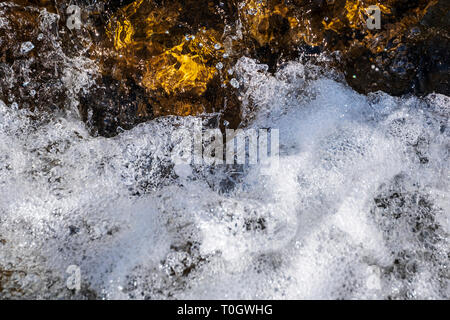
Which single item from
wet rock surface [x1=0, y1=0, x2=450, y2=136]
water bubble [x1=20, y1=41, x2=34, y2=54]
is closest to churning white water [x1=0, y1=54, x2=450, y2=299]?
wet rock surface [x1=0, y1=0, x2=450, y2=136]

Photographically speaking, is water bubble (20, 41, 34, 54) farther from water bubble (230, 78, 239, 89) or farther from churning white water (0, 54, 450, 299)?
water bubble (230, 78, 239, 89)

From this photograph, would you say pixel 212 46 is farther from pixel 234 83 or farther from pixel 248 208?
pixel 248 208

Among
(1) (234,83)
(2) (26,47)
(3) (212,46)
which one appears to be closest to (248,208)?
(1) (234,83)

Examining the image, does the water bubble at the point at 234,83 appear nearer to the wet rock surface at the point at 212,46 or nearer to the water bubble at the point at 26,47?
the wet rock surface at the point at 212,46

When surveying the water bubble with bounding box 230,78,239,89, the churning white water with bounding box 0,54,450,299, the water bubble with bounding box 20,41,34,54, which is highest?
the water bubble with bounding box 20,41,34,54

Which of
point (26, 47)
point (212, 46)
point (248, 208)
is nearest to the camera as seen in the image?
point (248, 208)

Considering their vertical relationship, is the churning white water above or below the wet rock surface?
below

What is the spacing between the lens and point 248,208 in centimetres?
141

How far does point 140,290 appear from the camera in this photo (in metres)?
1.29

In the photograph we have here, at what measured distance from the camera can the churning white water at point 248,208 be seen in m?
1.34

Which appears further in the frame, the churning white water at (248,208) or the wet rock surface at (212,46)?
the wet rock surface at (212,46)

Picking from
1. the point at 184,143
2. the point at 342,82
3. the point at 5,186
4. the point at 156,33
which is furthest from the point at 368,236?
the point at 5,186

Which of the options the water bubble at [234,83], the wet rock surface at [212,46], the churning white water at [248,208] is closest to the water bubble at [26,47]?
the wet rock surface at [212,46]

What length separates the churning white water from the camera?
4.40ft
